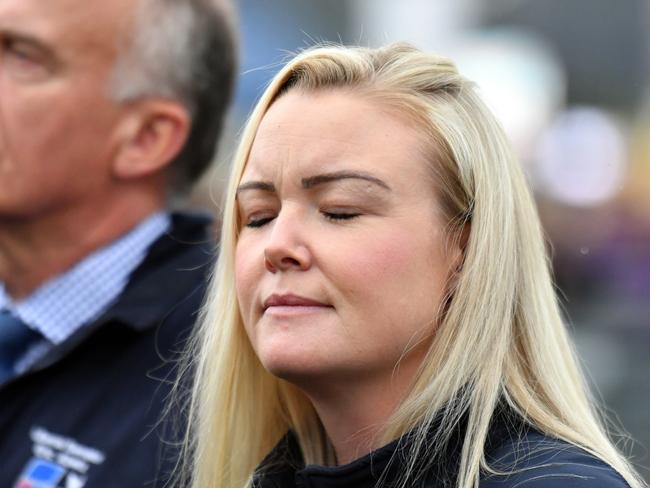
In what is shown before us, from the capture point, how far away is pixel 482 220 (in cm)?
229

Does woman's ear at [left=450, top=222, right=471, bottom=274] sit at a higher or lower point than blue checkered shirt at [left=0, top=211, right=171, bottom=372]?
higher

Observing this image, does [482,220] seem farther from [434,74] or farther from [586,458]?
[586,458]

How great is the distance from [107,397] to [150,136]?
814 millimetres

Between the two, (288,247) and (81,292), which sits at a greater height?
(288,247)

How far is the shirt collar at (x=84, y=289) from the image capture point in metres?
3.18

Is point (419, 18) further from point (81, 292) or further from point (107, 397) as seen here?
point (107, 397)

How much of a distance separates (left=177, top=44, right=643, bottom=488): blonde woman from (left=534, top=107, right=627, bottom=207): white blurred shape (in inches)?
374

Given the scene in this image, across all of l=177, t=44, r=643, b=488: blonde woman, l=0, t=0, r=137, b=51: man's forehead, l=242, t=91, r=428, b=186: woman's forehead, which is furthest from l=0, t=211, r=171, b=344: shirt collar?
l=242, t=91, r=428, b=186: woman's forehead

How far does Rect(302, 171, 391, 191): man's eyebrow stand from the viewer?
7.28 feet

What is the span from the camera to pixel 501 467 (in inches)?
83.2

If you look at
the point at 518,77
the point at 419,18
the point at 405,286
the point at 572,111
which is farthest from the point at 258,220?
the point at 419,18

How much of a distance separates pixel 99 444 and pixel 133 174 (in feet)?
2.77

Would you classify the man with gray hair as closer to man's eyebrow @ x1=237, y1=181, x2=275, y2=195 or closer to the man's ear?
the man's ear

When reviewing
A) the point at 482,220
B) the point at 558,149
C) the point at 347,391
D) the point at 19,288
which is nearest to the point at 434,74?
the point at 482,220
